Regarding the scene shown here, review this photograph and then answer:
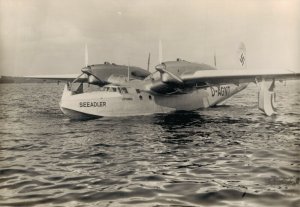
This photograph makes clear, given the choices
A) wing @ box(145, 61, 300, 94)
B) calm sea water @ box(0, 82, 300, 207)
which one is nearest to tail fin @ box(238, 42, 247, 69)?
wing @ box(145, 61, 300, 94)

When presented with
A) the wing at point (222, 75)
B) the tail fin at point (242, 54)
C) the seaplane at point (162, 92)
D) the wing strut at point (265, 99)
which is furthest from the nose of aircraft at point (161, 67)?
the tail fin at point (242, 54)

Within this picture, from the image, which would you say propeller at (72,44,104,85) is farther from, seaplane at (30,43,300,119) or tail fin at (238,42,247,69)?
tail fin at (238,42,247,69)

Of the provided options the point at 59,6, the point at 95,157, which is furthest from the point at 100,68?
the point at 95,157

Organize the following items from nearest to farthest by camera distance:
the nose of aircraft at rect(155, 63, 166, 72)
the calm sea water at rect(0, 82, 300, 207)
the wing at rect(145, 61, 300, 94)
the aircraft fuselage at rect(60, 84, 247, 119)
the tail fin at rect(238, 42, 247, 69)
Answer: the calm sea water at rect(0, 82, 300, 207) → the aircraft fuselage at rect(60, 84, 247, 119) → the wing at rect(145, 61, 300, 94) → the nose of aircraft at rect(155, 63, 166, 72) → the tail fin at rect(238, 42, 247, 69)

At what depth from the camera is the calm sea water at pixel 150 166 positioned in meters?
6.19

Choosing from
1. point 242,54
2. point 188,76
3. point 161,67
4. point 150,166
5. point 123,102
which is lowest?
point 150,166

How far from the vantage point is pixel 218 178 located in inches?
285

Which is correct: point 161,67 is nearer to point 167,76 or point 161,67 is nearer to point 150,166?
point 167,76

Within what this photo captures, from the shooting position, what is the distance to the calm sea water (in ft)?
20.3

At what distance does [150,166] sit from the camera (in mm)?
8273

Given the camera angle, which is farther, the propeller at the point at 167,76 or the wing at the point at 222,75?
the propeller at the point at 167,76

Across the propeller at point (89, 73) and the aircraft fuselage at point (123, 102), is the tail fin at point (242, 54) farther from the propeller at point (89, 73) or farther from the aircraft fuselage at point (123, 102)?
the propeller at point (89, 73)

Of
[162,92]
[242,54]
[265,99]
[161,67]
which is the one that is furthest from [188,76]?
[242,54]

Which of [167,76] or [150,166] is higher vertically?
[167,76]
